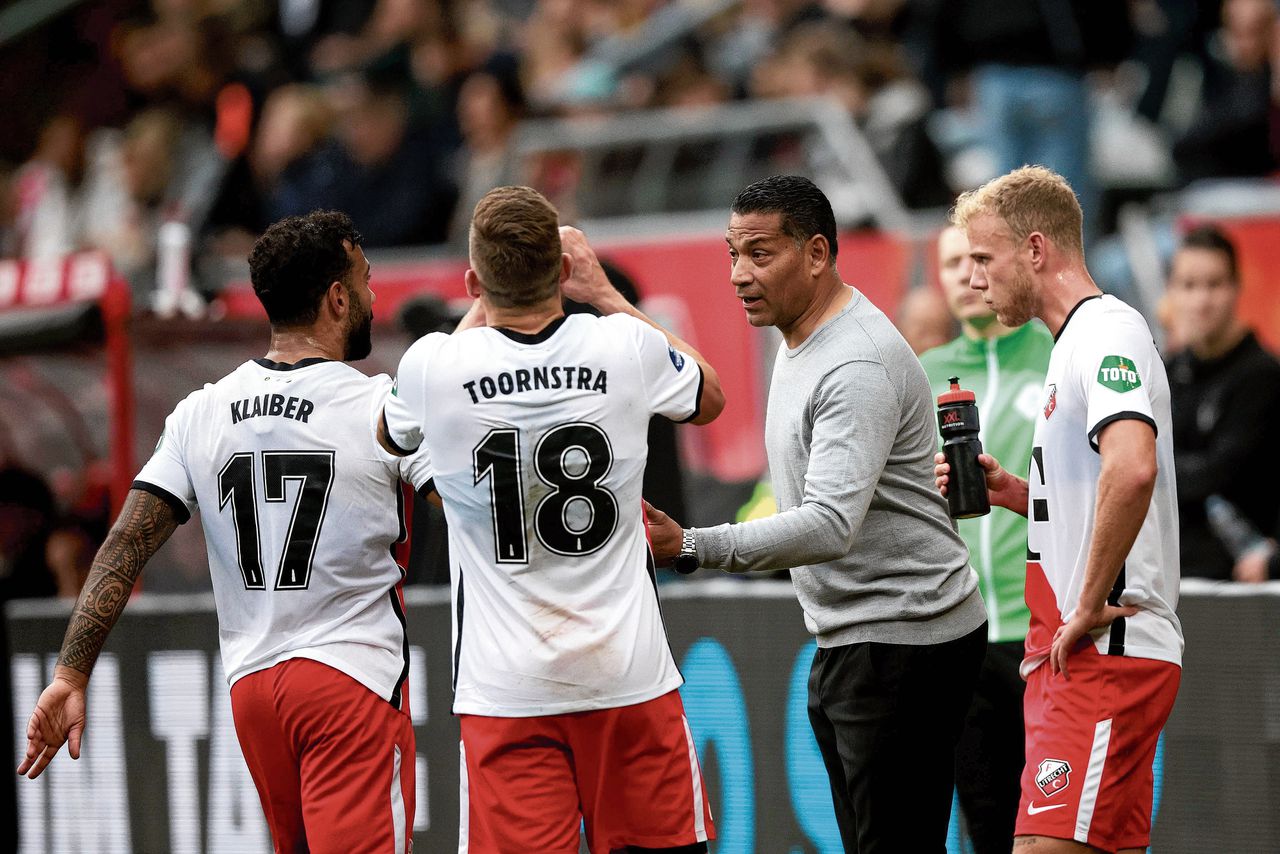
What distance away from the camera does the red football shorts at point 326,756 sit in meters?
4.46

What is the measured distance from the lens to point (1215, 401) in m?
7.14

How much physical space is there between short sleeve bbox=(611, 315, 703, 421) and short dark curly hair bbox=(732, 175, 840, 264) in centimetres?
56

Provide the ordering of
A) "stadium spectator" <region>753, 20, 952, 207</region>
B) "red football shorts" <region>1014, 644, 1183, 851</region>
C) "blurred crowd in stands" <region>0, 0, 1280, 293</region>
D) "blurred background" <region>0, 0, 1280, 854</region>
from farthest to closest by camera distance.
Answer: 1. "stadium spectator" <region>753, 20, 952, 207</region>
2. "blurred crowd in stands" <region>0, 0, 1280, 293</region>
3. "blurred background" <region>0, 0, 1280, 854</region>
4. "red football shorts" <region>1014, 644, 1183, 851</region>

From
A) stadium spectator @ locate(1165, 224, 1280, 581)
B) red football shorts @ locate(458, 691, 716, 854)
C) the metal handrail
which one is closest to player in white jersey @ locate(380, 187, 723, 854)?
red football shorts @ locate(458, 691, 716, 854)

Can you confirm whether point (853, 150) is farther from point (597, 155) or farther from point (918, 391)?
point (918, 391)

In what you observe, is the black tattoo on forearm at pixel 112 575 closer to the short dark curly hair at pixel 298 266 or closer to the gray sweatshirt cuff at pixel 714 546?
the short dark curly hair at pixel 298 266

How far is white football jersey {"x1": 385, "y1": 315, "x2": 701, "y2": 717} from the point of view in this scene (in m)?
4.11

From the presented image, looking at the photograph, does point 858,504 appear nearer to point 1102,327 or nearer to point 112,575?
point 1102,327

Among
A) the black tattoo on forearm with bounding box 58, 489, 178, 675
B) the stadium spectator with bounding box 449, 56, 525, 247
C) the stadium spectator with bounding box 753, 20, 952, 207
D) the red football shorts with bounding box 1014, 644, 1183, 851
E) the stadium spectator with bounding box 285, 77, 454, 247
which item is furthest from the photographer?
the stadium spectator with bounding box 285, 77, 454, 247

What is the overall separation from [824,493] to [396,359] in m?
4.95

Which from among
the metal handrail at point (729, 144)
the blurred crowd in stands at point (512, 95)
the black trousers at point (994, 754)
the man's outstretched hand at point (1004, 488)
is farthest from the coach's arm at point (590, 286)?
the blurred crowd in stands at point (512, 95)

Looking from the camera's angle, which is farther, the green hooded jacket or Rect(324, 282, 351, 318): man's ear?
the green hooded jacket

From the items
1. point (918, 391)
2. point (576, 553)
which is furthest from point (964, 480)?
point (576, 553)

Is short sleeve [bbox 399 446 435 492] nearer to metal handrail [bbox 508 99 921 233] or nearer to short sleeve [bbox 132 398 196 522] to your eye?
short sleeve [bbox 132 398 196 522]
